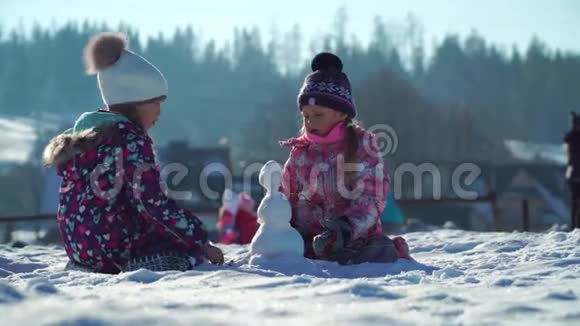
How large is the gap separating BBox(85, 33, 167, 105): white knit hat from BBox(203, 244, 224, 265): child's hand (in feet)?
2.88

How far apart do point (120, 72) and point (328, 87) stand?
1.18 meters

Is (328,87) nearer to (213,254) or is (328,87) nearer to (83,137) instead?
(213,254)

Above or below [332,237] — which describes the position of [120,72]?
above

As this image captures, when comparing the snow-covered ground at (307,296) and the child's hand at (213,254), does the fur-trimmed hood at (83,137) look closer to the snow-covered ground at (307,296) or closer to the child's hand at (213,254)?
the snow-covered ground at (307,296)

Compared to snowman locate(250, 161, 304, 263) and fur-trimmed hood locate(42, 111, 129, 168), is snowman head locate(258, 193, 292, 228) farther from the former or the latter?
fur-trimmed hood locate(42, 111, 129, 168)

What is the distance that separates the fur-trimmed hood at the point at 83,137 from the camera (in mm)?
3754

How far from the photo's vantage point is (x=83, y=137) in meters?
3.77

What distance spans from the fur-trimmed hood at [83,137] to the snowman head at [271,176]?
776 millimetres

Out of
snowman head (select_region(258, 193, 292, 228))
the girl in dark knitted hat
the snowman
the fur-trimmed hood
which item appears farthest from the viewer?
the girl in dark knitted hat

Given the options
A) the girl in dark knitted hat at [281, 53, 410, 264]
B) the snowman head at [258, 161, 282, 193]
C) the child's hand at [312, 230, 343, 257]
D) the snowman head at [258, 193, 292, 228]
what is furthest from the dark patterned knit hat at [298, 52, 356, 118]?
the child's hand at [312, 230, 343, 257]

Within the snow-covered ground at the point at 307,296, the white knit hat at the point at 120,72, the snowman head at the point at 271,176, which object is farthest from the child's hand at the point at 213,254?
the white knit hat at the point at 120,72

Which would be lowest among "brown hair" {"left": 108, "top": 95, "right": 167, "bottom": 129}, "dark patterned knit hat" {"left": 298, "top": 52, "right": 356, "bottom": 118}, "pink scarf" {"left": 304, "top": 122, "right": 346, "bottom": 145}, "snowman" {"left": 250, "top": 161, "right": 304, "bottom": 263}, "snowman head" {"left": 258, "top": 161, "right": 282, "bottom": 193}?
"snowman" {"left": 250, "top": 161, "right": 304, "bottom": 263}

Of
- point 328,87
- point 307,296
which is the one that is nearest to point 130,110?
point 328,87

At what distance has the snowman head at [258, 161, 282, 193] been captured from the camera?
4.07 metres
